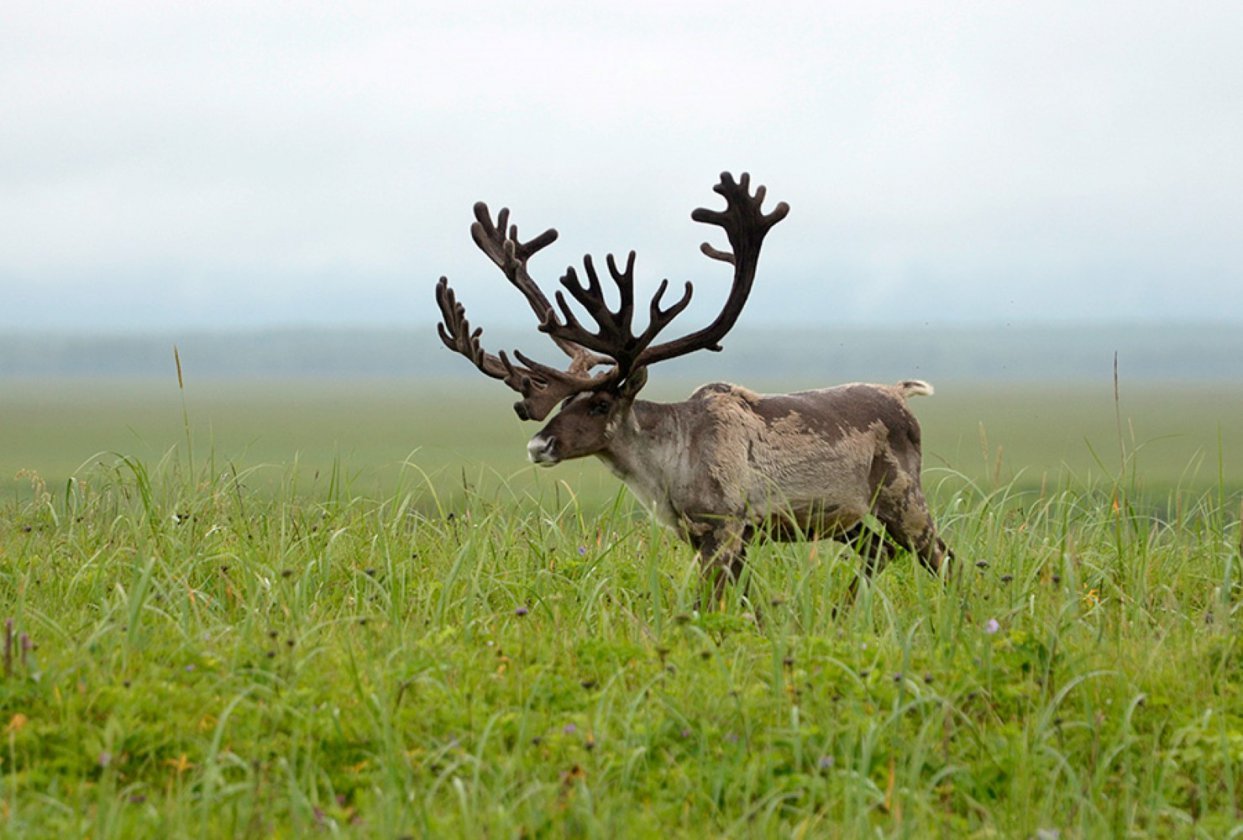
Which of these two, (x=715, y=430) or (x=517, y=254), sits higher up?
(x=517, y=254)

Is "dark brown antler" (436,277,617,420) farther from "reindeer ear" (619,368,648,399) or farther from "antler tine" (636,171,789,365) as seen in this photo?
"antler tine" (636,171,789,365)

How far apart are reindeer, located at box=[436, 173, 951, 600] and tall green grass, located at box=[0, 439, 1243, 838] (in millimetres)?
415

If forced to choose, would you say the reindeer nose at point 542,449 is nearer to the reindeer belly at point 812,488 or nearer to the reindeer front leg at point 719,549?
the reindeer front leg at point 719,549

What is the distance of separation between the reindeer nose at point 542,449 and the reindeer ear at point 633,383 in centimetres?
48

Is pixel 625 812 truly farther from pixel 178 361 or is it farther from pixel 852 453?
pixel 178 361

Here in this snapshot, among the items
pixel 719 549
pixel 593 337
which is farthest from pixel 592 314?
pixel 719 549

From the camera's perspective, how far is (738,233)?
8109 millimetres

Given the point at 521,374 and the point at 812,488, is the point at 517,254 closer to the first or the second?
the point at 521,374

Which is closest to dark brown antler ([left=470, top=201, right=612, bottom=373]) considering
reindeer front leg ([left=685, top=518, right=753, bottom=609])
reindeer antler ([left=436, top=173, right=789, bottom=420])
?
reindeer antler ([left=436, top=173, right=789, bottom=420])

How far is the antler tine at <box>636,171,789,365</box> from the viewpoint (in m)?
8.05

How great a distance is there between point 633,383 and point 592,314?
1.41ft

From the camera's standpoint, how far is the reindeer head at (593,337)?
765 cm

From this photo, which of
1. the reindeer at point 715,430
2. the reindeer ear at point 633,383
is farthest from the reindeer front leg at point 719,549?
the reindeer ear at point 633,383

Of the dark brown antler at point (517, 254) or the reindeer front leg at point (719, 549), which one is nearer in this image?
the reindeer front leg at point (719, 549)
